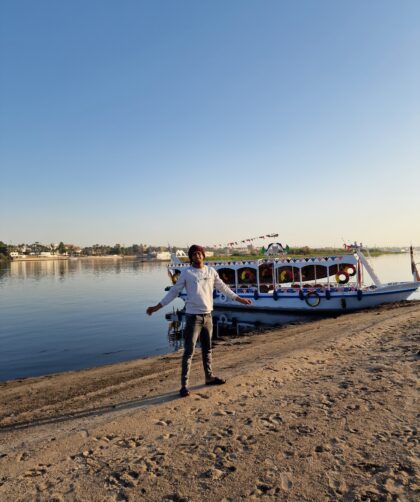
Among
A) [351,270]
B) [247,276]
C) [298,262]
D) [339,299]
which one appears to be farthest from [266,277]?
[351,270]

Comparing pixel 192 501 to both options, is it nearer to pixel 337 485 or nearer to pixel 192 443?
pixel 192 443

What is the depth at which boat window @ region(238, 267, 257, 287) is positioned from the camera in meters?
23.2

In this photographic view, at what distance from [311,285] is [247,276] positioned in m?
4.22

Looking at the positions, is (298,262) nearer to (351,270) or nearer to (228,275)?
(351,270)

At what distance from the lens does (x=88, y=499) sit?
11.3 ft

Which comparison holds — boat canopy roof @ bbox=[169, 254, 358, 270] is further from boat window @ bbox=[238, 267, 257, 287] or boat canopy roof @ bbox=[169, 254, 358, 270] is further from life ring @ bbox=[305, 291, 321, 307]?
life ring @ bbox=[305, 291, 321, 307]

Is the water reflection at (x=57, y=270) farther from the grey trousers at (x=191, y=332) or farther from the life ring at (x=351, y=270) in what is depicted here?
the grey trousers at (x=191, y=332)

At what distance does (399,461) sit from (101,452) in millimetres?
3458

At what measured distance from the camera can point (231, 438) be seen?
4461 millimetres

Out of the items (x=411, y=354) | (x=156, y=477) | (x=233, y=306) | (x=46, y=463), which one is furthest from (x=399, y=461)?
(x=233, y=306)

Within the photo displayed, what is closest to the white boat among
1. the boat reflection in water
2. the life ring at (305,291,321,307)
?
the life ring at (305,291,321,307)

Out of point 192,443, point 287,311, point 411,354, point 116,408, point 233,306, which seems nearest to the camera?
point 192,443

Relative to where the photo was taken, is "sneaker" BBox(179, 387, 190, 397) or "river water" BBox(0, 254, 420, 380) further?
"river water" BBox(0, 254, 420, 380)

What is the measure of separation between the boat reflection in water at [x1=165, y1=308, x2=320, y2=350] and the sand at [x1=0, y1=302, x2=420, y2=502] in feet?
41.0
